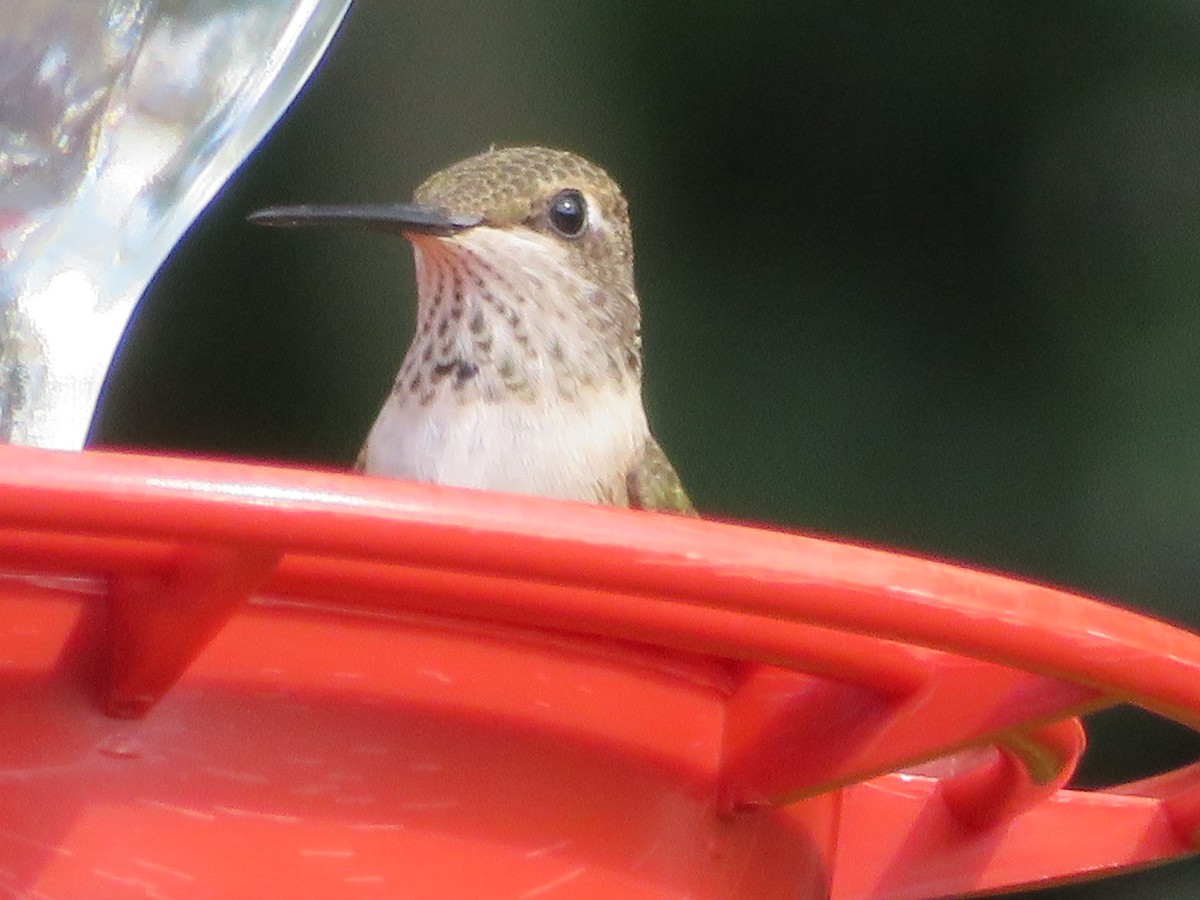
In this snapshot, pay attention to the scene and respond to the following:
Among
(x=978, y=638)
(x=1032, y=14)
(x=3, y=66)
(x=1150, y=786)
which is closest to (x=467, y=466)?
(x=3, y=66)

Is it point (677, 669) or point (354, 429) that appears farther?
point (354, 429)

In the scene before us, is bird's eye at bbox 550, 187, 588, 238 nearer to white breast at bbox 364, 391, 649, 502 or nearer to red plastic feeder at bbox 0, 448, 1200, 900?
white breast at bbox 364, 391, 649, 502

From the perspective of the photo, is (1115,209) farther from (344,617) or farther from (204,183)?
(344,617)

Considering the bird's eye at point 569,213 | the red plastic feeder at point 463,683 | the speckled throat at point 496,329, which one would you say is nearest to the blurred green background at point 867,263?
the bird's eye at point 569,213

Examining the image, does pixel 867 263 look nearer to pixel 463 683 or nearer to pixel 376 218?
pixel 376 218

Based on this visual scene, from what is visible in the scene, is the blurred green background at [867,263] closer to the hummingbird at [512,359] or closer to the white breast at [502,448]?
the hummingbird at [512,359]

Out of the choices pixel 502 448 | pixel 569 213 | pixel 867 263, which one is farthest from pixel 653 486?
pixel 867 263
